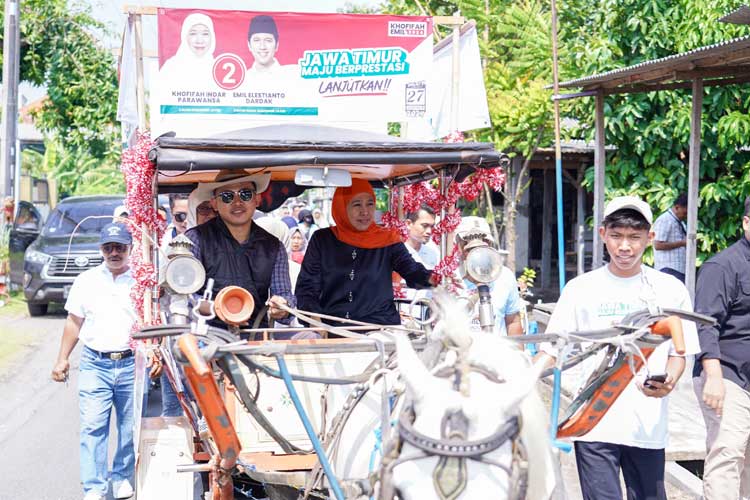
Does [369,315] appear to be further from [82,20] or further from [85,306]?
[82,20]

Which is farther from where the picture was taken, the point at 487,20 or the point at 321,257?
the point at 487,20

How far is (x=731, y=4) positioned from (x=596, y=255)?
3231 mm

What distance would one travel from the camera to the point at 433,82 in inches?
271

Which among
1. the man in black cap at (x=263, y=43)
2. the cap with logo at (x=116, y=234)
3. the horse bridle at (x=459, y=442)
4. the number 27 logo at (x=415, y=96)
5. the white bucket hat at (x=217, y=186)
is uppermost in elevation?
the man in black cap at (x=263, y=43)

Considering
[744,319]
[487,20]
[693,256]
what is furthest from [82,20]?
[744,319]

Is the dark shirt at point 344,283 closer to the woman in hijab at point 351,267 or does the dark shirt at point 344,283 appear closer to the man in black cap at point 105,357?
the woman in hijab at point 351,267

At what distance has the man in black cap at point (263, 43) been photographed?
242 inches

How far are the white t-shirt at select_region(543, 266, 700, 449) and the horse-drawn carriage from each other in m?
0.52

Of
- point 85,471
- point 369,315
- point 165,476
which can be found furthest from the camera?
point 85,471

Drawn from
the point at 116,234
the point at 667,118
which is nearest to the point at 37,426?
the point at 116,234

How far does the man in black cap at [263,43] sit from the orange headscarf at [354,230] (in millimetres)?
1263

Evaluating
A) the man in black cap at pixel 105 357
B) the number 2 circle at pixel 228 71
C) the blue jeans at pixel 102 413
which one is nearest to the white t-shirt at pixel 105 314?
the man in black cap at pixel 105 357

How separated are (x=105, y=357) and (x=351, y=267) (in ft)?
6.26

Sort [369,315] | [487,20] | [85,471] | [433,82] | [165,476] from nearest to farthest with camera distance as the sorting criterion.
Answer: [165,476] < [369,315] < [85,471] < [433,82] < [487,20]
